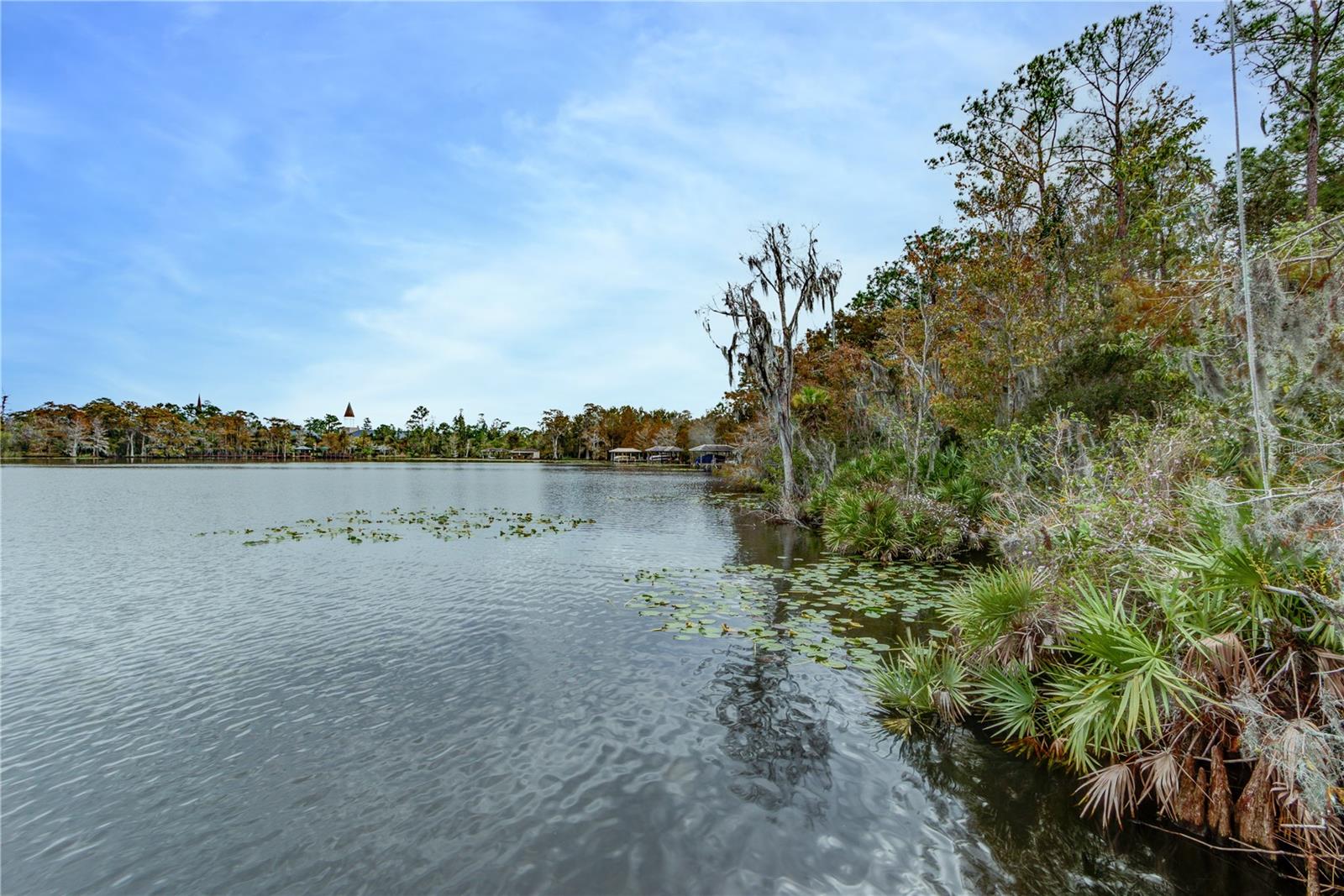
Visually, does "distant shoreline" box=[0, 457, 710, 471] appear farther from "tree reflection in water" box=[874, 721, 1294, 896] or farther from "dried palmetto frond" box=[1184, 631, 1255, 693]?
"dried palmetto frond" box=[1184, 631, 1255, 693]

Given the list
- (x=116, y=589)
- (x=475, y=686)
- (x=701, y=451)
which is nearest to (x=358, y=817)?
(x=475, y=686)

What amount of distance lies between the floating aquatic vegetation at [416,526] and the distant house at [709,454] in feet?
178

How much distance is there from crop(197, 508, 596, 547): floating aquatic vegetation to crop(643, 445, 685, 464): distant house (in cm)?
7035

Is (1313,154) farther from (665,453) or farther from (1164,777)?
(665,453)

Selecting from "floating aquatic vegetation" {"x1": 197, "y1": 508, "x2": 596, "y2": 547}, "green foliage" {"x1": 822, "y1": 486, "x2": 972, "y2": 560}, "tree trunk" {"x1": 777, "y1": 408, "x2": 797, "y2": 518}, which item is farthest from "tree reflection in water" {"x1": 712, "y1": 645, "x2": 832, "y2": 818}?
"tree trunk" {"x1": 777, "y1": 408, "x2": 797, "y2": 518}

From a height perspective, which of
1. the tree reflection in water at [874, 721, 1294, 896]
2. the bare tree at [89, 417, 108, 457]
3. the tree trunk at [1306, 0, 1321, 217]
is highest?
the tree trunk at [1306, 0, 1321, 217]

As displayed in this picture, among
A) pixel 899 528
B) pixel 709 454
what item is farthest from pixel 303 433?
pixel 899 528

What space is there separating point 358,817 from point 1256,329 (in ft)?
36.6

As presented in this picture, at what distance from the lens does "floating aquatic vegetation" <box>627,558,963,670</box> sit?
9.19 m

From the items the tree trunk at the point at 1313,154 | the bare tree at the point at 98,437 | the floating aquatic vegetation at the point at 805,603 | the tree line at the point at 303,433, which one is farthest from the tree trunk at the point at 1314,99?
the bare tree at the point at 98,437

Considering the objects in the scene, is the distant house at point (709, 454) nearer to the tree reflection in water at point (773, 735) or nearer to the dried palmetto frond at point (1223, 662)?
the tree reflection in water at point (773, 735)

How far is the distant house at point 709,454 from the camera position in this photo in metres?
82.9

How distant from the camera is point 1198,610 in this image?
4660 mm

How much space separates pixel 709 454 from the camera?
9162 centimetres
